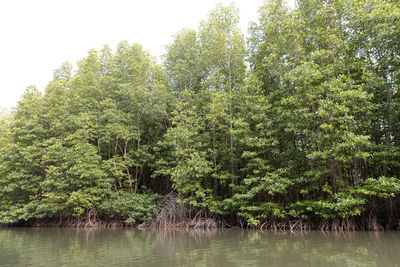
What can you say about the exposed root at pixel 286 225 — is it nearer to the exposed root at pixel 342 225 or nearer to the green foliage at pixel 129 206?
the exposed root at pixel 342 225

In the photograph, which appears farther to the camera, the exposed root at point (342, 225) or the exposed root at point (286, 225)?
the exposed root at point (286, 225)

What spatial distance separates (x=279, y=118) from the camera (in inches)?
464

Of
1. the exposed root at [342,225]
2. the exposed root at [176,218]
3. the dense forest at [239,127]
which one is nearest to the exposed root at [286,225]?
the dense forest at [239,127]

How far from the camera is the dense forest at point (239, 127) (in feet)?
32.7

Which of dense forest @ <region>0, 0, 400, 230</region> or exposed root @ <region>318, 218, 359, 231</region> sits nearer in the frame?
dense forest @ <region>0, 0, 400, 230</region>

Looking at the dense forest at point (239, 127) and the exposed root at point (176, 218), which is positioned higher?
the dense forest at point (239, 127)

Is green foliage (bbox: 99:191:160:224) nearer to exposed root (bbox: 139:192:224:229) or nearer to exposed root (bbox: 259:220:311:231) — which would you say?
exposed root (bbox: 139:192:224:229)

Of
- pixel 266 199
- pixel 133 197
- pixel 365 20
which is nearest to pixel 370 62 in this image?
pixel 365 20

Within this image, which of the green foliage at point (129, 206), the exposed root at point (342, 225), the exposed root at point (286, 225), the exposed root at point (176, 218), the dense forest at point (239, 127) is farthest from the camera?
the green foliage at point (129, 206)

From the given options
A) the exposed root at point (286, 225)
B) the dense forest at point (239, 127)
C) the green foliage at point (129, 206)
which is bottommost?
the exposed root at point (286, 225)

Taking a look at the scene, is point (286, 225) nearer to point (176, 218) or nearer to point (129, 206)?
point (176, 218)

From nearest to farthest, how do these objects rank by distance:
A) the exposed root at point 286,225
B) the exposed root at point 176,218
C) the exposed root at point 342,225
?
1. the exposed root at point 342,225
2. the exposed root at point 286,225
3. the exposed root at point 176,218

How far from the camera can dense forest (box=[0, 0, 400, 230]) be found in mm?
9977

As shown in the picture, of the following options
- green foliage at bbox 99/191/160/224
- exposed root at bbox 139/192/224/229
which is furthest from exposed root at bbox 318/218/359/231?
green foliage at bbox 99/191/160/224
